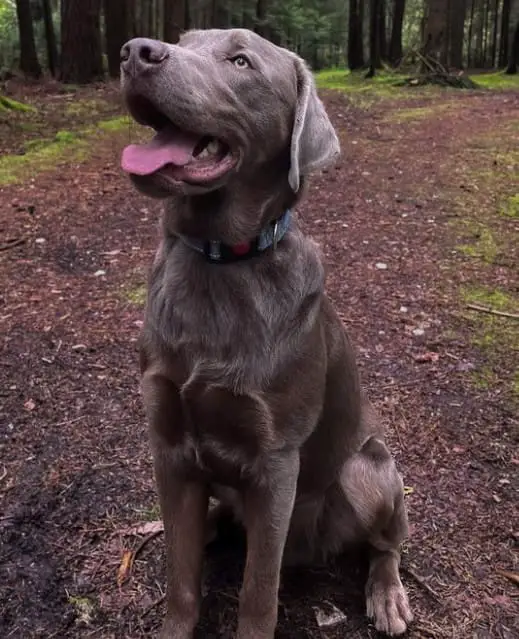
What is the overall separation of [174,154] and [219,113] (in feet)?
0.64

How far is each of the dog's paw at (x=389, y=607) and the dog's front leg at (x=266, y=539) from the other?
1.61ft

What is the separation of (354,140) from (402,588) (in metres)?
9.15

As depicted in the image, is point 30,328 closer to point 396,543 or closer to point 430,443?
point 430,443

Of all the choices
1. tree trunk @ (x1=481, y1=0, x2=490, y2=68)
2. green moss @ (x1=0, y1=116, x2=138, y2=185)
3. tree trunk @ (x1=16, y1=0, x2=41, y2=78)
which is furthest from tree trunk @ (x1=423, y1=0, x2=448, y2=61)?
tree trunk @ (x1=481, y1=0, x2=490, y2=68)

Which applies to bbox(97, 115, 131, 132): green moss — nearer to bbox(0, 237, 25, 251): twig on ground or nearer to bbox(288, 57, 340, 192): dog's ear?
bbox(0, 237, 25, 251): twig on ground

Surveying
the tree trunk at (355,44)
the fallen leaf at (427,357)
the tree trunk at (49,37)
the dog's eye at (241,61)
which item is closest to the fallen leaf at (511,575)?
the fallen leaf at (427,357)

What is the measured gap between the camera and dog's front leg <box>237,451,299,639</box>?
2.59 metres

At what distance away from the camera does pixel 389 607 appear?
3029 mm

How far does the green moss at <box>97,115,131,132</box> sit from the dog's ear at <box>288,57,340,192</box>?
30.3ft

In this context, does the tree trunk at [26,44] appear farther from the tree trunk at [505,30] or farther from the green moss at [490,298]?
the tree trunk at [505,30]

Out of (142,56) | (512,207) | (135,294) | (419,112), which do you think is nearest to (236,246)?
(142,56)

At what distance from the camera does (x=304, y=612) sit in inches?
123

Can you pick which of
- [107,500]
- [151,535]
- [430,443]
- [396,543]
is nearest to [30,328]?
[107,500]

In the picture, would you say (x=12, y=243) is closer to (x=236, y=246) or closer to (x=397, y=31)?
(x=236, y=246)
